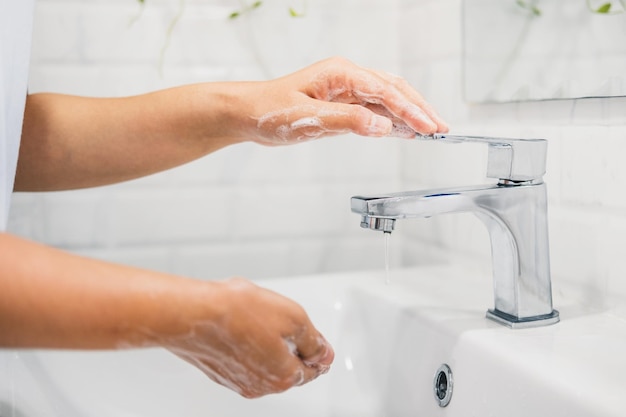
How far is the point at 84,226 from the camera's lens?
3.28 feet

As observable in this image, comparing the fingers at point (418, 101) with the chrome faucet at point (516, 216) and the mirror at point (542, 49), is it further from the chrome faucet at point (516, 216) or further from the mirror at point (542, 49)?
the mirror at point (542, 49)

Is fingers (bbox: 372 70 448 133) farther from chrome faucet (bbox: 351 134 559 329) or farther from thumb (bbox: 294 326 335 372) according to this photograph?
thumb (bbox: 294 326 335 372)

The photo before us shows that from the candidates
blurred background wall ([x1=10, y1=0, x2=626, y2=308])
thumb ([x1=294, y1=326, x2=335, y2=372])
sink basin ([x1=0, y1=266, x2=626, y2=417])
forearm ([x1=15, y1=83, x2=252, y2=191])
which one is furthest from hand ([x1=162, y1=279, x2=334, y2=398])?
blurred background wall ([x1=10, y1=0, x2=626, y2=308])

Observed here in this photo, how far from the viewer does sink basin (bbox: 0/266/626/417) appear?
1.94ft

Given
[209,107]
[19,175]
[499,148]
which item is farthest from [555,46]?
[19,175]

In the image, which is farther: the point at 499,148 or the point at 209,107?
the point at 209,107

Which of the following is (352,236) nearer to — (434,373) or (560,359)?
(434,373)

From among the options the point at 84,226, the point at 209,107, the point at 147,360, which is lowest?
the point at 147,360

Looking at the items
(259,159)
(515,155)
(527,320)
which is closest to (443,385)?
(527,320)

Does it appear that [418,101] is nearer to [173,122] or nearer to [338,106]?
[338,106]

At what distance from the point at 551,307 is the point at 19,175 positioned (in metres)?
0.60

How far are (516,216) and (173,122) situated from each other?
39 cm

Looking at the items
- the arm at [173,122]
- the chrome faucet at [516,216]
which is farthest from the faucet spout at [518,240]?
Result: the arm at [173,122]

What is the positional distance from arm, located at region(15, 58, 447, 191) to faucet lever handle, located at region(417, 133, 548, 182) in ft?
0.26
